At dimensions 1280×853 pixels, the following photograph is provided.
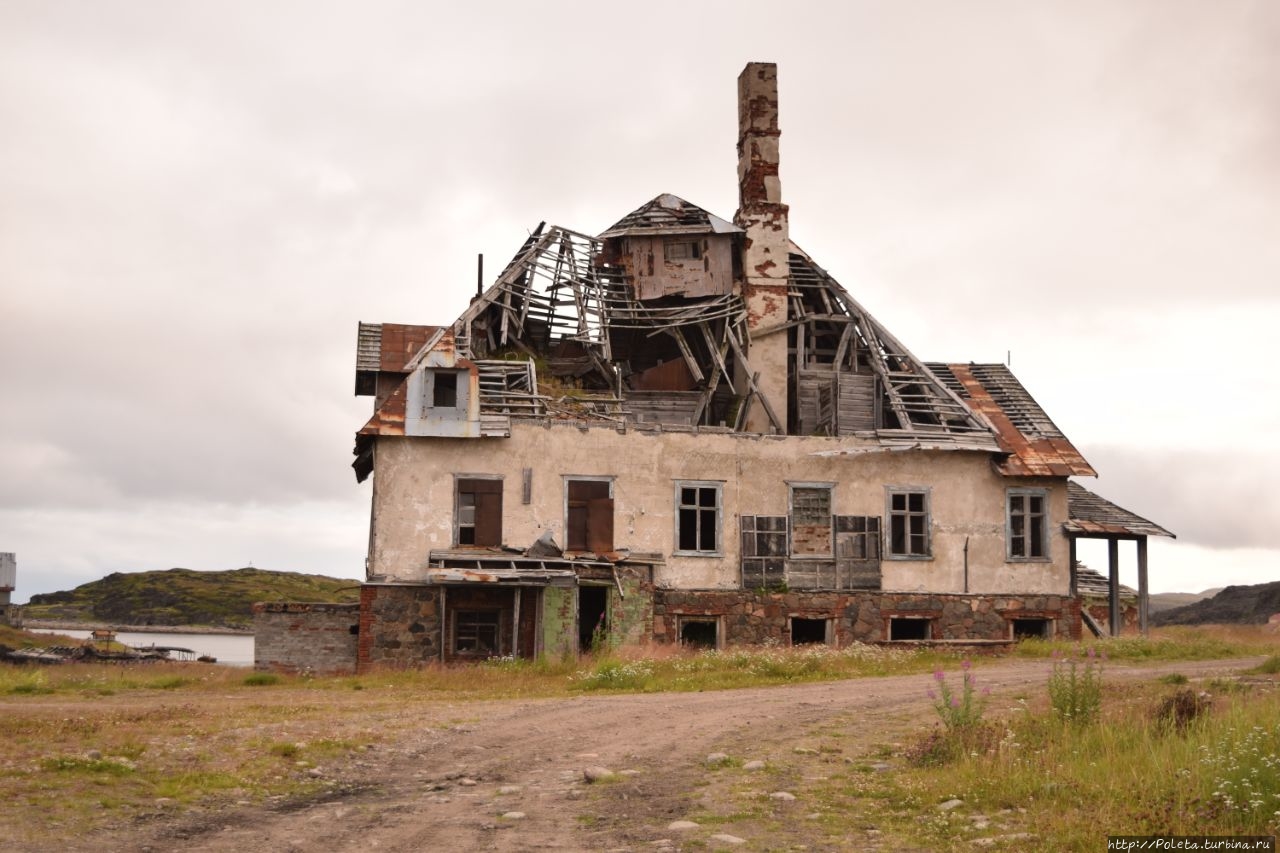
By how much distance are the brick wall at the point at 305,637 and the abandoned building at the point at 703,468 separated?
0.41 metres

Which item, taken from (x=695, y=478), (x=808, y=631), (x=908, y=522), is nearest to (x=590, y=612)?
(x=695, y=478)

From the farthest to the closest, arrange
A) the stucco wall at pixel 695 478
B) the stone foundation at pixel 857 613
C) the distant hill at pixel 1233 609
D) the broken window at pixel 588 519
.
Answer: the distant hill at pixel 1233 609 < the stone foundation at pixel 857 613 < the broken window at pixel 588 519 < the stucco wall at pixel 695 478

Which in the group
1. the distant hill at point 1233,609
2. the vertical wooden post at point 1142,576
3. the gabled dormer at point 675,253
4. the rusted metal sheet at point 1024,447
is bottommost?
the distant hill at point 1233,609

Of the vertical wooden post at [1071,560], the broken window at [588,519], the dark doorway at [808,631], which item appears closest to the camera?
the broken window at [588,519]

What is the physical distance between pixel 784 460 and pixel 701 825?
20.9m

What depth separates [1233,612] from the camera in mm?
57875

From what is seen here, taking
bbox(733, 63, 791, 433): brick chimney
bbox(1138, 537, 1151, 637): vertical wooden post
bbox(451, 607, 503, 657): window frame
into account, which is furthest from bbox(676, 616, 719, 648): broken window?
→ bbox(1138, 537, 1151, 637): vertical wooden post

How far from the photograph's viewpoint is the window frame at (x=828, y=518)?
29.1 m

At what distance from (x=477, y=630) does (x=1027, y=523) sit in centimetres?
1375

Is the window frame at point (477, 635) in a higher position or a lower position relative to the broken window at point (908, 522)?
lower

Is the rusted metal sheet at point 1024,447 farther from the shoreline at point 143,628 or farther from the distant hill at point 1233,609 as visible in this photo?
the shoreline at point 143,628

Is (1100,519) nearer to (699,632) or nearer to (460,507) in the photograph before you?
(699,632)

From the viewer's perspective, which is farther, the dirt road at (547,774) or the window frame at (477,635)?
the window frame at (477,635)

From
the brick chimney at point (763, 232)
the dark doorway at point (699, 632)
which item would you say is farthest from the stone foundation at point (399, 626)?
the brick chimney at point (763, 232)
